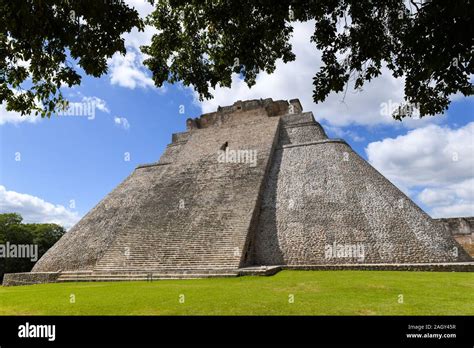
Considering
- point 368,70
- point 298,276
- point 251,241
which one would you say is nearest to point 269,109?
point 251,241

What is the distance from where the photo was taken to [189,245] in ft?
52.0

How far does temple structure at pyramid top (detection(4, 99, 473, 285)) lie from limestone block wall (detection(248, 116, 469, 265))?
5 cm

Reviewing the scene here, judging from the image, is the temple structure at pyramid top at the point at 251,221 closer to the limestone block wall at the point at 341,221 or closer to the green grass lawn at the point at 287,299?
the limestone block wall at the point at 341,221

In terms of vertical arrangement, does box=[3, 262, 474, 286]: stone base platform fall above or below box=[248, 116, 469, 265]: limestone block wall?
below

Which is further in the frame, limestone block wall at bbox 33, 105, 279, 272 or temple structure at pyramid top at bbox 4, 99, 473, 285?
limestone block wall at bbox 33, 105, 279, 272

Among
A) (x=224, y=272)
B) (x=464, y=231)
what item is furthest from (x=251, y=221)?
(x=464, y=231)

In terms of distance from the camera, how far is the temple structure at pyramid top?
48.2 feet

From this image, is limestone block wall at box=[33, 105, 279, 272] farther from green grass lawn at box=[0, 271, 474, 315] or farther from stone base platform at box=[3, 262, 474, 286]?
green grass lawn at box=[0, 271, 474, 315]

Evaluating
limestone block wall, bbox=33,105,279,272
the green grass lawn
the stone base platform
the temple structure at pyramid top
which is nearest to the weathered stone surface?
the temple structure at pyramid top

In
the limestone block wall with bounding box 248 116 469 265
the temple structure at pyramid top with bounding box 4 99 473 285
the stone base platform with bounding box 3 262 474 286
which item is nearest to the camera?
the stone base platform with bounding box 3 262 474 286

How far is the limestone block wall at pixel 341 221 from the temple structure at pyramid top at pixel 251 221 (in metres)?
0.05

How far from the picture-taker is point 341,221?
15797mm

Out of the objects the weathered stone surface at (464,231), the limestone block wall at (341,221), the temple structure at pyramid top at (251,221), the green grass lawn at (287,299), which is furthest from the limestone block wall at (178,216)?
the weathered stone surface at (464,231)

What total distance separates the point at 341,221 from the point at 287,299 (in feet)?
27.3
